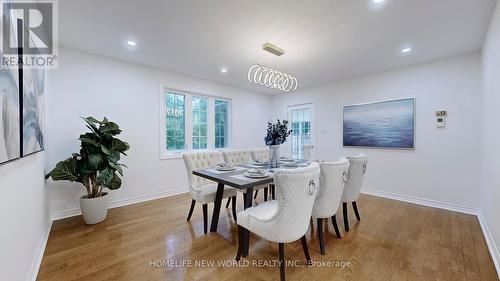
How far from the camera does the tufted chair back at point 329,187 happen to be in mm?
2020

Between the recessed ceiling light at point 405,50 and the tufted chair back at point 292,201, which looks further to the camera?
the recessed ceiling light at point 405,50

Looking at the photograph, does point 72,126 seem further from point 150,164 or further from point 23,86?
point 23,86

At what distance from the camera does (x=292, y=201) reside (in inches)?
61.6

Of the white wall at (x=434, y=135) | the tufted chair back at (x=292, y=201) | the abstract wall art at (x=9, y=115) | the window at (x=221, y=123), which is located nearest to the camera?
the abstract wall art at (x=9, y=115)

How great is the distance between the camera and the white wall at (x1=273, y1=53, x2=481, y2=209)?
10.1 feet

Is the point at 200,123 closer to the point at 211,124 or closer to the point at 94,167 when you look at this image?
the point at 211,124

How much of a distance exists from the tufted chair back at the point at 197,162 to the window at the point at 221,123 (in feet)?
6.21

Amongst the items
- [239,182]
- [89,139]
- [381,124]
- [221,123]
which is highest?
[221,123]

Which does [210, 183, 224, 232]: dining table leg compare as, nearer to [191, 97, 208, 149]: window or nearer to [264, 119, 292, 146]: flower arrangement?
[264, 119, 292, 146]: flower arrangement

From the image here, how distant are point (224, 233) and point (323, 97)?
3899 millimetres

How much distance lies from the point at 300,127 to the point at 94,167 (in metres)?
4.50

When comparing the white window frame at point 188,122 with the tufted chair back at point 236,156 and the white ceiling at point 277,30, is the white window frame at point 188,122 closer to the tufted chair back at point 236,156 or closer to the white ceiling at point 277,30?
the white ceiling at point 277,30

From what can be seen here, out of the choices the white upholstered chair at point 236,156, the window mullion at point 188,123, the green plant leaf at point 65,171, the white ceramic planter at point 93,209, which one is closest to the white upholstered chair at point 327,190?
the white upholstered chair at point 236,156
